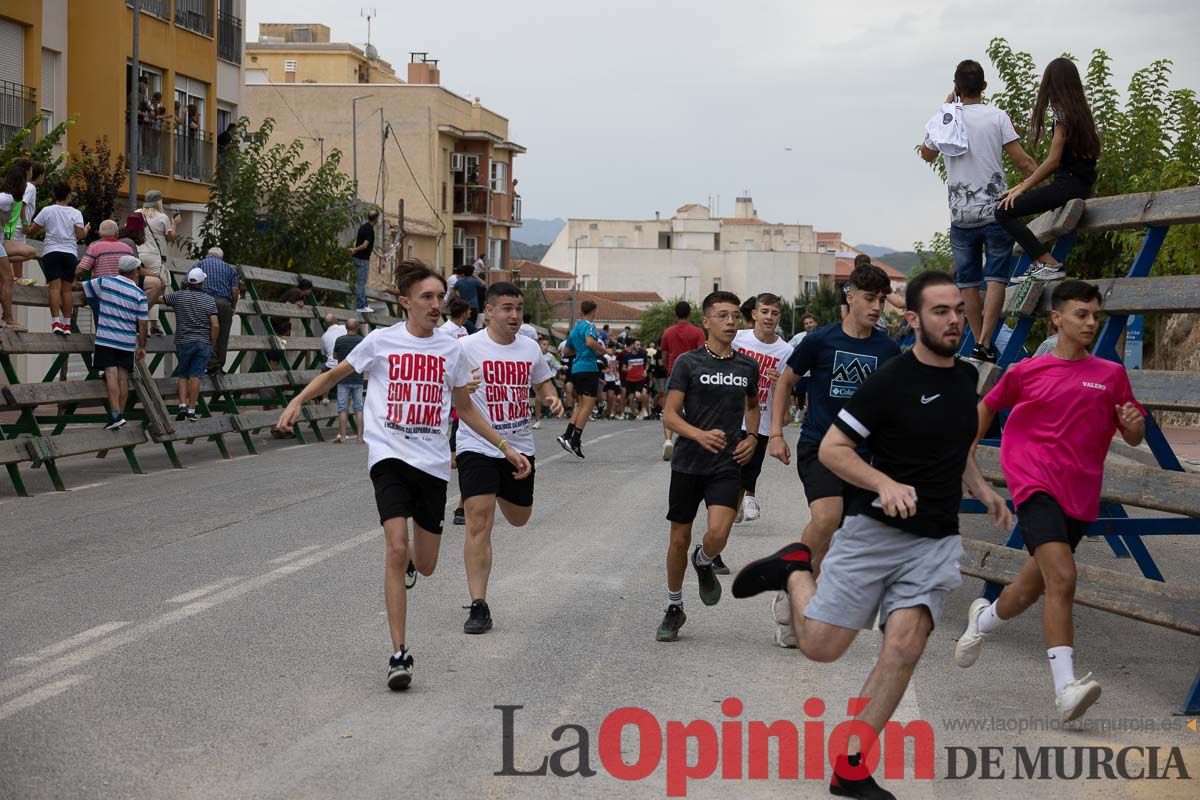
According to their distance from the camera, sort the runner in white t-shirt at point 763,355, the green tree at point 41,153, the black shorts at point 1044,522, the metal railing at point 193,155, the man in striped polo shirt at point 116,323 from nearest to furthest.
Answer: the black shorts at point 1044,522
the runner in white t-shirt at point 763,355
the man in striped polo shirt at point 116,323
the green tree at point 41,153
the metal railing at point 193,155

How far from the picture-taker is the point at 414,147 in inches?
2793

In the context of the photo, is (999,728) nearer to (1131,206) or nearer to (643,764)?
(643,764)

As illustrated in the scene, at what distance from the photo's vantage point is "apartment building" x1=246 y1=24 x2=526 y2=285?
7044 cm

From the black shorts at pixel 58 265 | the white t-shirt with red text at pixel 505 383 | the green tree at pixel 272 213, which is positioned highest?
the green tree at pixel 272 213

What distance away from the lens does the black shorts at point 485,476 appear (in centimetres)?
904

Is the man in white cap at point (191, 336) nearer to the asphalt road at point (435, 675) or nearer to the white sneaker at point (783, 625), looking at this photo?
the asphalt road at point (435, 675)

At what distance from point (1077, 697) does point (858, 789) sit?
4.56 ft

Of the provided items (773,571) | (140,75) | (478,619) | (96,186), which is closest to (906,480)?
(773,571)

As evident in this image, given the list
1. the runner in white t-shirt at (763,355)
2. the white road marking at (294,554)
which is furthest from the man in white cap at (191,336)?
the runner in white t-shirt at (763,355)

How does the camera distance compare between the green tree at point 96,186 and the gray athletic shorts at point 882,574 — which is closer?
the gray athletic shorts at point 882,574

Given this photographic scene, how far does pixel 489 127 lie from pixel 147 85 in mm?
40411

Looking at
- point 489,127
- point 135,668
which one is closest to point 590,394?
point 135,668

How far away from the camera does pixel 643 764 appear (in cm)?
598

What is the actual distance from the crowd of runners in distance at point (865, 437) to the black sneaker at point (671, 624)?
0.04 ft
